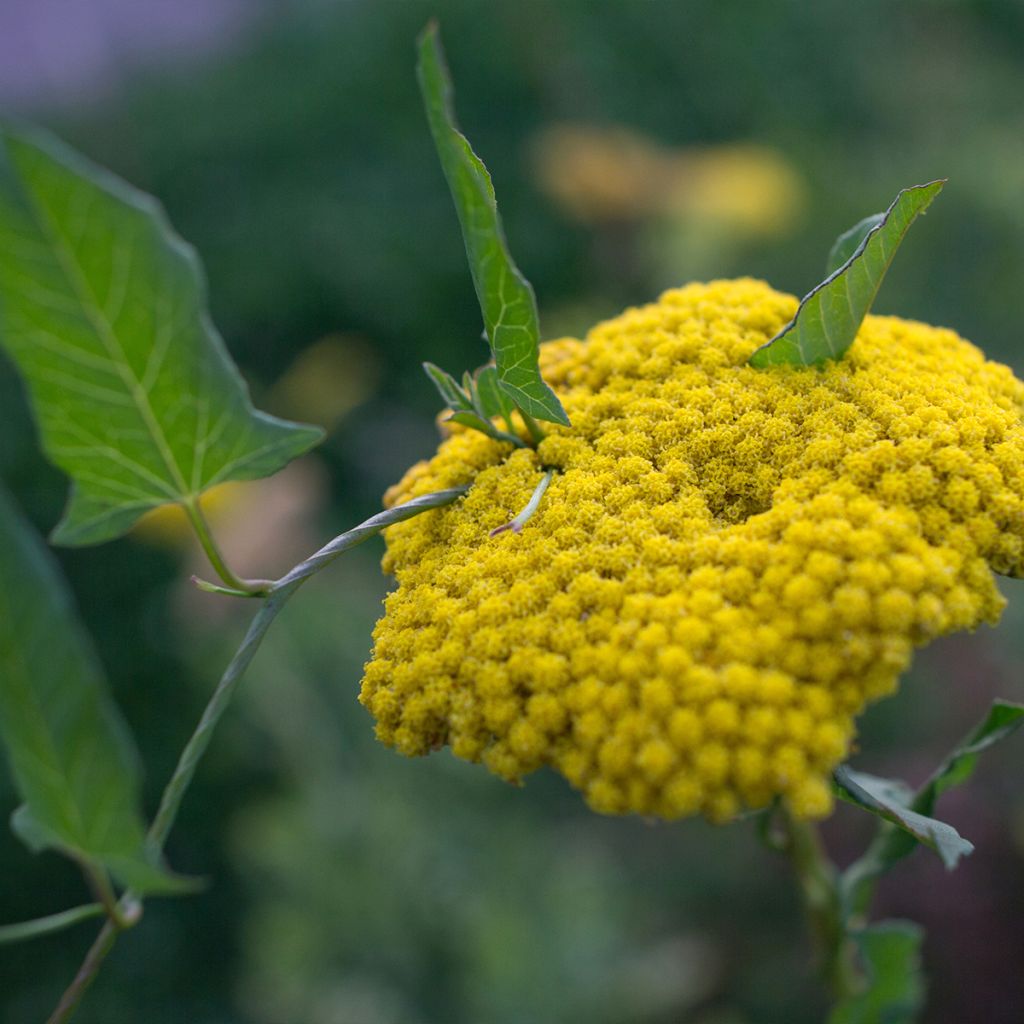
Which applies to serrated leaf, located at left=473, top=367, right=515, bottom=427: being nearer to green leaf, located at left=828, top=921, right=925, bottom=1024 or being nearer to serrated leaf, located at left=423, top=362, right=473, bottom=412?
serrated leaf, located at left=423, top=362, right=473, bottom=412

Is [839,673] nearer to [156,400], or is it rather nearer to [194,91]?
[156,400]

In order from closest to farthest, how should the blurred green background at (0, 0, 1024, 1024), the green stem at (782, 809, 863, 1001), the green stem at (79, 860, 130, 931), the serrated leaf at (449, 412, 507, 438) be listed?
the green stem at (79, 860, 130, 931), the serrated leaf at (449, 412, 507, 438), the green stem at (782, 809, 863, 1001), the blurred green background at (0, 0, 1024, 1024)

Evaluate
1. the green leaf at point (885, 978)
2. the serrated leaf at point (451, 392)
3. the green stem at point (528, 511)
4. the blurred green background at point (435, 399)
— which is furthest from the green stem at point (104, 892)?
the blurred green background at point (435, 399)

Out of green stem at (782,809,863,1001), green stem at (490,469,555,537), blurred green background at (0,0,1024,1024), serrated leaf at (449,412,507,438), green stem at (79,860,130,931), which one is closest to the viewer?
green stem at (79,860,130,931)

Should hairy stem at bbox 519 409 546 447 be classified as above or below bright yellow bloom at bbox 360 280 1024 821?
above

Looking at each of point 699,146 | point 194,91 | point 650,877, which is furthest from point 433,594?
point 194,91

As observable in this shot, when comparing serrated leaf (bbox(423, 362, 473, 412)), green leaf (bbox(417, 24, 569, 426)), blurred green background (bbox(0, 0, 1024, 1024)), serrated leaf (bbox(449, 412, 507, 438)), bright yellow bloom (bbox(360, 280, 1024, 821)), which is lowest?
blurred green background (bbox(0, 0, 1024, 1024))

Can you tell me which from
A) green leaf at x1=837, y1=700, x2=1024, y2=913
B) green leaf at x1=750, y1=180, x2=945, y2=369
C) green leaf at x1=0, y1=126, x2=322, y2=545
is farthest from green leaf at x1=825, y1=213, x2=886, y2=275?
green leaf at x1=0, y1=126, x2=322, y2=545
